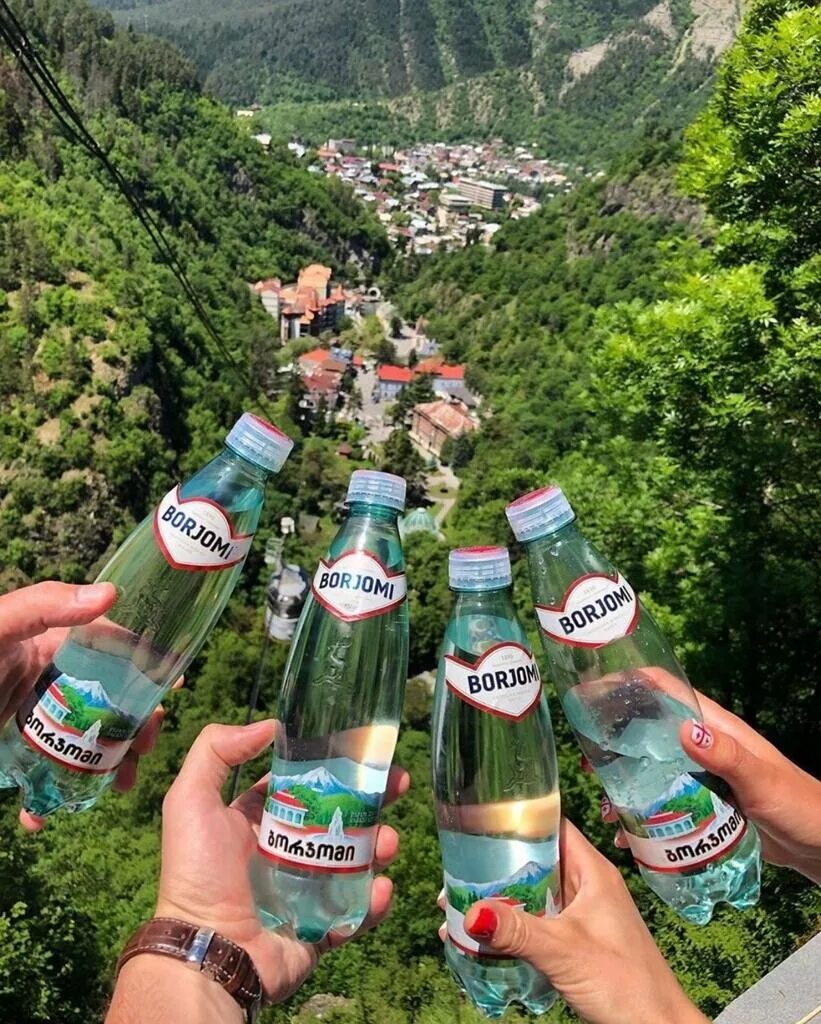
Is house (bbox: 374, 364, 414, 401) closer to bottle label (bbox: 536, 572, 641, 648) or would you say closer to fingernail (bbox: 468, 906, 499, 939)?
bottle label (bbox: 536, 572, 641, 648)

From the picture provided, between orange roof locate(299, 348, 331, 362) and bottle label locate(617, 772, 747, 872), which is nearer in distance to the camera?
bottle label locate(617, 772, 747, 872)

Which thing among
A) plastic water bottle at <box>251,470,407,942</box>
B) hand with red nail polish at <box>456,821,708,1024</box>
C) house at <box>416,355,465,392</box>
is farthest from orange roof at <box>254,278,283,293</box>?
hand with red nail polish at <box>456,821,708,1024</box>

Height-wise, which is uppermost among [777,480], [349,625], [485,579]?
[485,579]

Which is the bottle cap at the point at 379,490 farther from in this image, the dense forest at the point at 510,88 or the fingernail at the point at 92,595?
the dense forest at the point at 510,88

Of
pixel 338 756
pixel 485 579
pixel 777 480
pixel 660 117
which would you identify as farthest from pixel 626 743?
pixel 660 117

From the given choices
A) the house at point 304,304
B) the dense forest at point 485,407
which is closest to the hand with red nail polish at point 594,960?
the dense forest at point 485,407

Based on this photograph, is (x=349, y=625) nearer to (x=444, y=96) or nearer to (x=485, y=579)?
(x=485, y=579)
